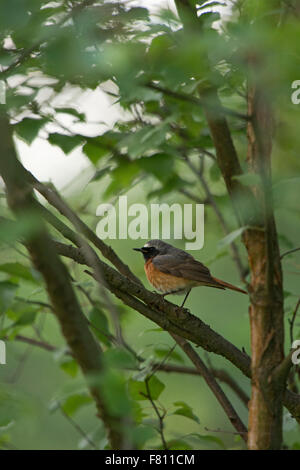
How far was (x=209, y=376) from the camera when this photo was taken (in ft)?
11.7

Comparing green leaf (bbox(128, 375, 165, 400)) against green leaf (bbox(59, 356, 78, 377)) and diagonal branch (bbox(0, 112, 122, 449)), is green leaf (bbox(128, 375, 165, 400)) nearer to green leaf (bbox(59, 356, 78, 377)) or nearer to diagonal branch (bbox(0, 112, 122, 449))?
green leaf (bbox(59, 356, 78, 377))

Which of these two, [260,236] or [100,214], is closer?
[260,236]

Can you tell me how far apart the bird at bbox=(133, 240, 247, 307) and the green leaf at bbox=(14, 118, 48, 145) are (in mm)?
2455

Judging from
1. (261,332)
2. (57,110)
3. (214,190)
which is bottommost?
(261,332)

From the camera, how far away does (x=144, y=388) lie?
3549 millimetres

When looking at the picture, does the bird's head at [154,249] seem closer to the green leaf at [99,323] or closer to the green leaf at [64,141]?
the green leaf at [99,323]

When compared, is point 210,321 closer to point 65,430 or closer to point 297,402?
point 65,430

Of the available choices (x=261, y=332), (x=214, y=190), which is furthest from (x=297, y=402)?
(x=214, y=190)

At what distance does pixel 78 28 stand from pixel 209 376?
2419 mm

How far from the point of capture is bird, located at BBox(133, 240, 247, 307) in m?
5.31

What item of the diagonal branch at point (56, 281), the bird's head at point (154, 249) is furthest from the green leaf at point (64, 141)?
the bird's head at point (154, 249)

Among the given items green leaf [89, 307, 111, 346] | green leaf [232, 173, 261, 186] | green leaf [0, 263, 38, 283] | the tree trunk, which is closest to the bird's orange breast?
green leaf [89, 307, 111, 346]

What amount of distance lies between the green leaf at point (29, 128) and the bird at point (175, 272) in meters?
2.46

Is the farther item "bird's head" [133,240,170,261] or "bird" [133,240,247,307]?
"bird's head" [133,240,170,261]
